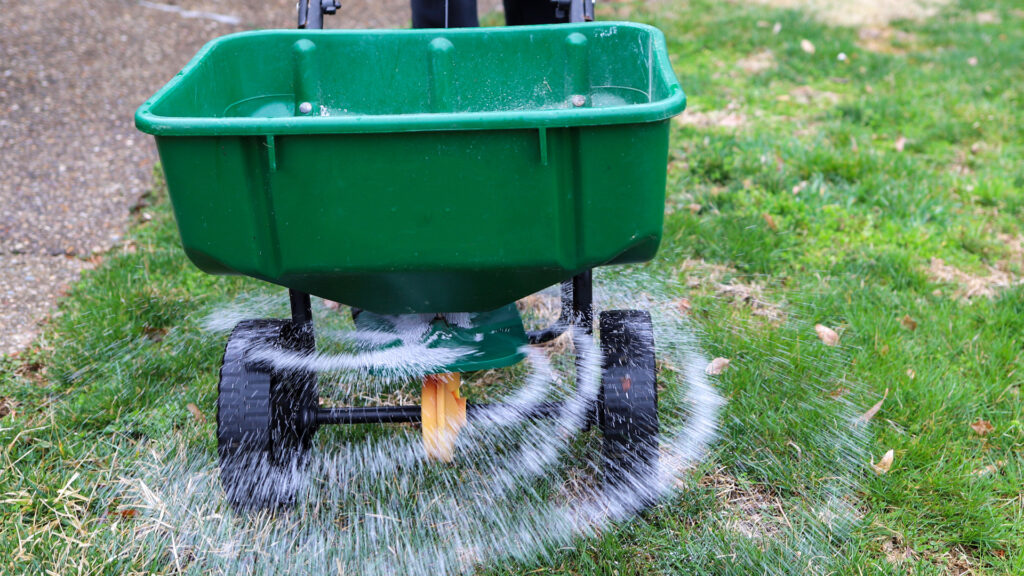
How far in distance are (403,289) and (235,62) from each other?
914 millimetres

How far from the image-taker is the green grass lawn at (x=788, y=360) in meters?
2.05

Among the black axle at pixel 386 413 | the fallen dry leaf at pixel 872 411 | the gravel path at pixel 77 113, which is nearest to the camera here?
the black axle at pixel 386 413

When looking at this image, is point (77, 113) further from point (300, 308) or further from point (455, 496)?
point (455, 496)

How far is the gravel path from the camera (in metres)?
3.32

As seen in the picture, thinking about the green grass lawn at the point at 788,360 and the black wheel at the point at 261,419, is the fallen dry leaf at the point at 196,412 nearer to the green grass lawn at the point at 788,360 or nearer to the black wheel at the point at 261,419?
the green grass lawn at the point at 788,360

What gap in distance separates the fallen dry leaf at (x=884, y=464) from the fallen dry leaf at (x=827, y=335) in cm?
53

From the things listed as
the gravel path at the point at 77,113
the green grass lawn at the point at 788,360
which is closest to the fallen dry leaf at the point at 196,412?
the green grass lawn at the point at 788,360

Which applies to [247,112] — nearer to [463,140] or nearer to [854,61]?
[463,140]

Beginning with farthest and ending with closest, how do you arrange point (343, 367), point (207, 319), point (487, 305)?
point (207, 319) → point (343, 367) → point (487, 305)

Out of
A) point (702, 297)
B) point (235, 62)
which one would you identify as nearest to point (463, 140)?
point (235, 62)

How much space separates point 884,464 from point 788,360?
1.56 ft

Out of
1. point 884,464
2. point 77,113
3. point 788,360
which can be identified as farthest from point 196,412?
point 77,113

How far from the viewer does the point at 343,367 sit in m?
2.60

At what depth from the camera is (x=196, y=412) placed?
97.3 inches
